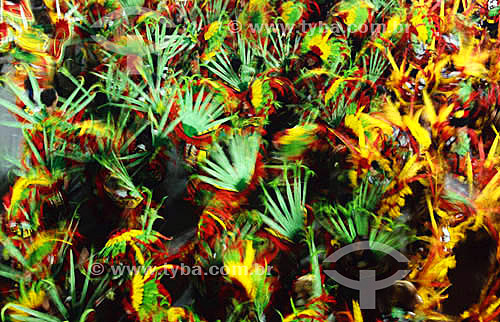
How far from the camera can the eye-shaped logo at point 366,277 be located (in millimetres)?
651

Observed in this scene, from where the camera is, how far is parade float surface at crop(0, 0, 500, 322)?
2.11 ft

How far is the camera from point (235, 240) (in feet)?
2.19

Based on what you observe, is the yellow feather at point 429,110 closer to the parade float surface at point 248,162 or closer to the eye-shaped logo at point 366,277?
the parade float surface at point 248,162

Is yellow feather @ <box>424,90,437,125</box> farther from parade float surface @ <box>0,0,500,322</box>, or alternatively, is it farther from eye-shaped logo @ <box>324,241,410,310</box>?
eye-shaped logo @ <box>324,241,410,310</box>

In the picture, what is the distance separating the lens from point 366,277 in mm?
655

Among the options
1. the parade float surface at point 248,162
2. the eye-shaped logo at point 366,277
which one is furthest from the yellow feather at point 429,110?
the eye-shaped logo at point 366,277

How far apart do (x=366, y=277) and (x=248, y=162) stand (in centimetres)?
27

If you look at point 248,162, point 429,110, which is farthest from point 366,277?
point 429,110

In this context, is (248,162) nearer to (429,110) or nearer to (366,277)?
(366,277)

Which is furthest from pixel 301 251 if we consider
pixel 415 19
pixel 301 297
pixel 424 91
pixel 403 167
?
pixel 415 19

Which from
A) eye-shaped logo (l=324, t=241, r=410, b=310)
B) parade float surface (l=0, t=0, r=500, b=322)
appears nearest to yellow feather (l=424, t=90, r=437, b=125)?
parade float surface (l=0, t=0, r=500, b=322)

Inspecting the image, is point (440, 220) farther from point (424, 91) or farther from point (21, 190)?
point (21, 190)

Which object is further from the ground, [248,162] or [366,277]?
[248,162]

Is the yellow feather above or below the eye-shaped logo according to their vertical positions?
above
